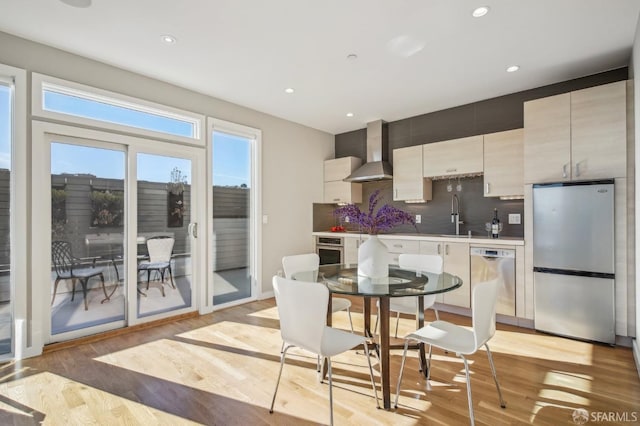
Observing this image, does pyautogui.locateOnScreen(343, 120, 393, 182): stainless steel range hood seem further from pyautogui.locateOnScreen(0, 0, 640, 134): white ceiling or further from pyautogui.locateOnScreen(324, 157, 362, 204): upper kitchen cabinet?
pyautogui.locateOnScreen(0, 0, 640, 134): white ceiling

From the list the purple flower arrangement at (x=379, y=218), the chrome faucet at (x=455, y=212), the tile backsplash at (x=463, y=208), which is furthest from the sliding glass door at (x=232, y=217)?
the chrome faucet at (x=455, y=212)

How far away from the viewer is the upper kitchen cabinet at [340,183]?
530cm

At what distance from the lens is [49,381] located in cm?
231

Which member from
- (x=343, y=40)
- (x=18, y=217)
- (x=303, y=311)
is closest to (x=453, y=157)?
(x=343, y=40)

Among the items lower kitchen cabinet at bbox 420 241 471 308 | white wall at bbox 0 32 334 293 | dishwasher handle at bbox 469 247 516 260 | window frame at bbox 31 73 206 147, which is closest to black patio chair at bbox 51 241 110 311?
window frame at bbox 31 73 206 147

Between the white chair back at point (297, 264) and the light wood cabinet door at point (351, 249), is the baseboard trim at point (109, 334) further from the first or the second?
the light wood cabinet door at point (351, 249)

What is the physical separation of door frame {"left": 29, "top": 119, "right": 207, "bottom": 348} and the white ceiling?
75 cm

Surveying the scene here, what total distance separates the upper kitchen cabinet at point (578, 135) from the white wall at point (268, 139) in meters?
3.13

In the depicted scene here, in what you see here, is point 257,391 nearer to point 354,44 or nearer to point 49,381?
point 49,381

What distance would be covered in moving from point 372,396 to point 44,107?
3.66 metres

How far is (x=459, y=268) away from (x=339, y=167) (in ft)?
8.39

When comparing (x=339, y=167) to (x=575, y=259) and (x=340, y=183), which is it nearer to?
(x=340, y=183)

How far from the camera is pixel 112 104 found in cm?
326

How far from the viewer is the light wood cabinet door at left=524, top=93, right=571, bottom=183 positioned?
3.17m
